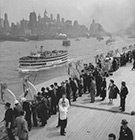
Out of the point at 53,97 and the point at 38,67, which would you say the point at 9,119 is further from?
the point at 38,67

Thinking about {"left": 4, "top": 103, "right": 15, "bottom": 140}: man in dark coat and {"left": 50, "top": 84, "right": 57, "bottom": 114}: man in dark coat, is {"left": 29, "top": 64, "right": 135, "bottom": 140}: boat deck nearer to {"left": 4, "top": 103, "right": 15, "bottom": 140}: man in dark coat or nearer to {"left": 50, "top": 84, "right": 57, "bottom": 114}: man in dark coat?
{"left": 50, "top": 84, "right": 57, "bottom": 114}: man in dark coat

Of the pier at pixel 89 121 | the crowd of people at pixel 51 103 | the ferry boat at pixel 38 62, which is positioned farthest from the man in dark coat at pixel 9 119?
the ferry boat at pixel 38 62

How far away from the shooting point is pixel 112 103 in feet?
33.9

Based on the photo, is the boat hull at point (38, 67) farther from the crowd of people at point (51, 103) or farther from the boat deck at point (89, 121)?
the boat deck at point (89, 121)

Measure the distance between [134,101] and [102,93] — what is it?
1520 mm

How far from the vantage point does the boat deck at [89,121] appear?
24.1 ft

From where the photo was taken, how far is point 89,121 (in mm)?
8414

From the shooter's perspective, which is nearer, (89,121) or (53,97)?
(89,121)

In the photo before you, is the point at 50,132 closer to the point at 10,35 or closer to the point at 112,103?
the point at 112,103

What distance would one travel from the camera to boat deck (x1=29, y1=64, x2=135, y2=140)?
24.1 feet

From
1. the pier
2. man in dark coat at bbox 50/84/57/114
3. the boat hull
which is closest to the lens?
the pier

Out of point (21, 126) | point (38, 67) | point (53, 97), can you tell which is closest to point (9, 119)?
point (21, 126)

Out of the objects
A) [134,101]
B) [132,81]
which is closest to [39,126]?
[134,101]

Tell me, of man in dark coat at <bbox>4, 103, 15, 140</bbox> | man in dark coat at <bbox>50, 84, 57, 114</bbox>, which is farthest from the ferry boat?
man in dark coat at <bbox>4, 103, 15, 140</bbox>
